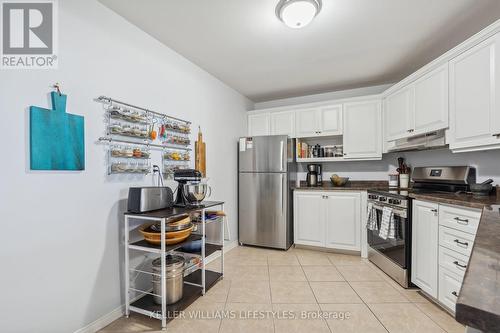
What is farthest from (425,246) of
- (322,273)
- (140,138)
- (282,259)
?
(140,138)

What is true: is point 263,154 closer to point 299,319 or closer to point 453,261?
point 299,319

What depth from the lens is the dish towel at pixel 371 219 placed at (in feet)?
9.24

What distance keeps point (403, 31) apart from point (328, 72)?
1.02m

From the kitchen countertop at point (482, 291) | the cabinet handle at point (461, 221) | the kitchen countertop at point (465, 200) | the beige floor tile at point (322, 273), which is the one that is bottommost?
the beige floor tile at point (322, 273)

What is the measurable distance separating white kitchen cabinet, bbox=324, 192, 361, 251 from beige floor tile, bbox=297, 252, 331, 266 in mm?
207

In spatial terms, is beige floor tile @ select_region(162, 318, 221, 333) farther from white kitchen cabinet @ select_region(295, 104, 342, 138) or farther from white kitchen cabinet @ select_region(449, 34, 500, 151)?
white kitchen cabinet @ select_region(295, 104, 342, 138)

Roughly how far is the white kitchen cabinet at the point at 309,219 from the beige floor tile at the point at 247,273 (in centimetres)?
92

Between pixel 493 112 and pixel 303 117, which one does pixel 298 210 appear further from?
pixel 493 112

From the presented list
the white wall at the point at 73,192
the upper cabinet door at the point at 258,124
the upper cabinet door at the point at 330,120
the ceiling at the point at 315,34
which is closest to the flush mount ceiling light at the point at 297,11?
the ceiling at the point at 315,34

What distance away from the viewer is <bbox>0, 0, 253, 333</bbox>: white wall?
1.35 m

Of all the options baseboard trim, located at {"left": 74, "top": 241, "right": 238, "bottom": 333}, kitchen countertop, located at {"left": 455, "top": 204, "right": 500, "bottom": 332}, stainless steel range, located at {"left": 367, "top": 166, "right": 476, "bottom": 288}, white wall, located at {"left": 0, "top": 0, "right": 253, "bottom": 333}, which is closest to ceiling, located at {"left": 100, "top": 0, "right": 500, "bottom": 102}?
white wall, located at {"left": 0, "top": 0, "right": 253, "bottom": 333}

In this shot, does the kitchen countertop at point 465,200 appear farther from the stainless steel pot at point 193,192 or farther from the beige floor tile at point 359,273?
the stainless steel pot at point 193,192

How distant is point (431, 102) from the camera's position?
7.84 feet

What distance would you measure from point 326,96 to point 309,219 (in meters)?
2.09
